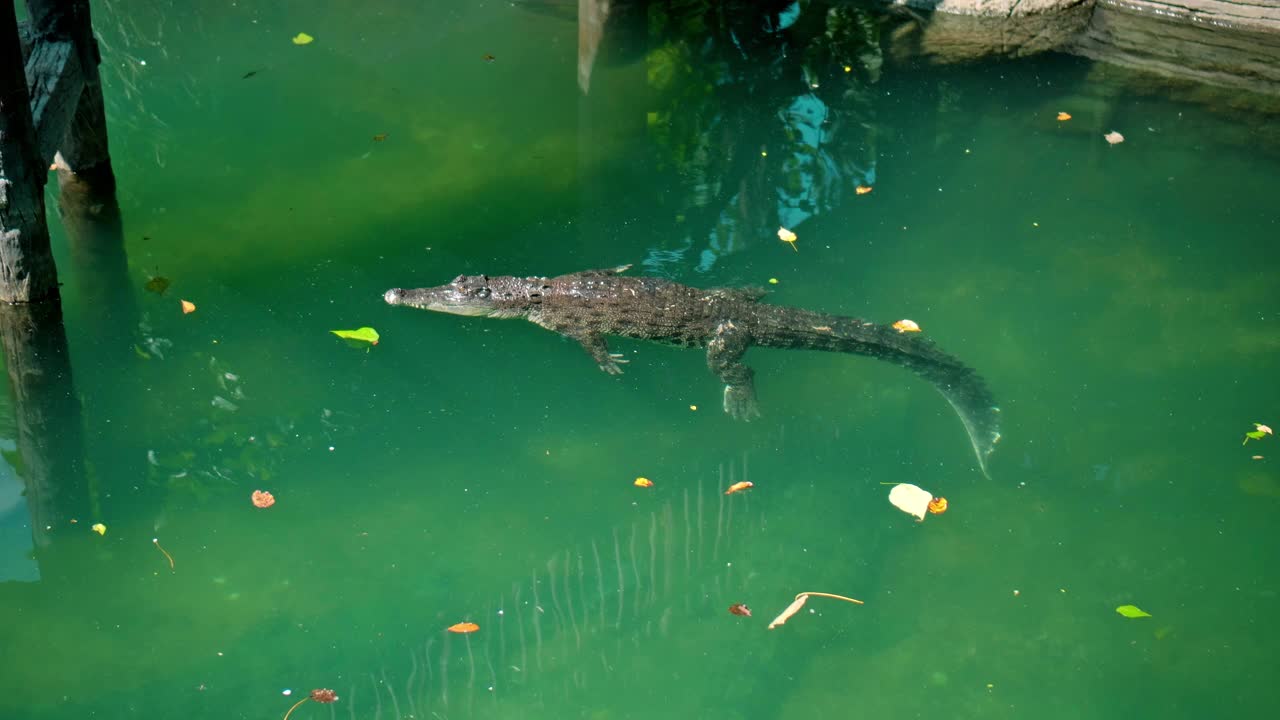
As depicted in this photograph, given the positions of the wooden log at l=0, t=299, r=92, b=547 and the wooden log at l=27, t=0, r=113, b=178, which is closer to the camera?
the wooden log at l=0, t=299, r=92, b=547

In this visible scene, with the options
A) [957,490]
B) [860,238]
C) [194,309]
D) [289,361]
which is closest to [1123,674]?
[957,490]

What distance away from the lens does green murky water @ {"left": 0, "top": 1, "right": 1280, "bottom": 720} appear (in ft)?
14.2

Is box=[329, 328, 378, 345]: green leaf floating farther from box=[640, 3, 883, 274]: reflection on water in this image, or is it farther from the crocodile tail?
the crocodile tail

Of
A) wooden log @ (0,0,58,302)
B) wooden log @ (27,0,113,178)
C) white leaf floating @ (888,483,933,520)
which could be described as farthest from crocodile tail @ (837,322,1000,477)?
Answer: wooden log @ (27,0,113,178)

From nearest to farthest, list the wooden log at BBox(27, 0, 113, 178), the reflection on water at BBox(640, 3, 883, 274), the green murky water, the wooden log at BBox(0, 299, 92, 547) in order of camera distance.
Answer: the green murky water
the wooden log at BBox(0, 299, 92, 547)
the wooden log at BBox(27, 0, 113, 178)
the reflection on water at BBox(640, 3, 883, 274)

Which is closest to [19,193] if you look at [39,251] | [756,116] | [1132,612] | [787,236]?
[39,251]

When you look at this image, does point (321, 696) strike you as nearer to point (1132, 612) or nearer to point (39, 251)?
point (39, 251)

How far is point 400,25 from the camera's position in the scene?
357 inches

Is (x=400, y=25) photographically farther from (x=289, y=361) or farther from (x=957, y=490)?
(x=957, y=490)

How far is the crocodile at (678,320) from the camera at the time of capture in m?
5.76

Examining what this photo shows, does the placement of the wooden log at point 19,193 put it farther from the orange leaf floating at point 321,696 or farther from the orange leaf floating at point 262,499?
the orange leaf floating at point 321,696

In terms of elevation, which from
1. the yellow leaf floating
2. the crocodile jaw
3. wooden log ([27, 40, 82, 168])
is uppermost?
wooden log ([27, 40, 82, 168])

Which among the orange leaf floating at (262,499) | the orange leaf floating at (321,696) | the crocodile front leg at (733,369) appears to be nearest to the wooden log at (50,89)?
the orange leaf floating at (262,499)

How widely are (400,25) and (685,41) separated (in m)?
2.47
